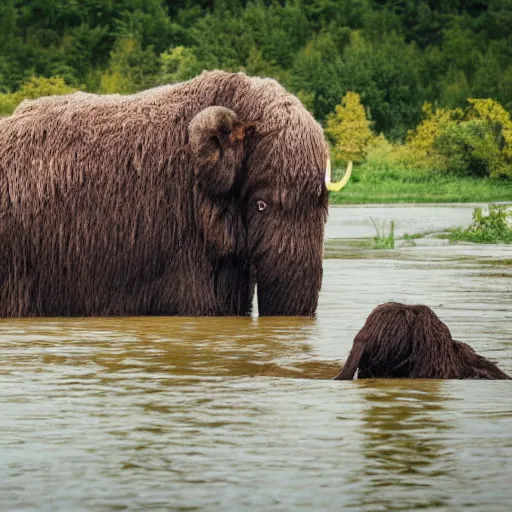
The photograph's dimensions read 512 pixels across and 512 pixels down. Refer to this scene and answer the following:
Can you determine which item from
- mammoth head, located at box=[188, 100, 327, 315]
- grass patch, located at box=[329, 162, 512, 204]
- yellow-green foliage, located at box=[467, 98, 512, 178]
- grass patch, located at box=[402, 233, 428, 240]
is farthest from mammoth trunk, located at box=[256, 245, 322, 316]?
yellow-green foliage, located at box=[467, 98, 512, 178]

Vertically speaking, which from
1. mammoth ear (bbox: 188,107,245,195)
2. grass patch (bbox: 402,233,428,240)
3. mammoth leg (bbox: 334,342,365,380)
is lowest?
mammoth leg (bbox: 334,342,365,380)

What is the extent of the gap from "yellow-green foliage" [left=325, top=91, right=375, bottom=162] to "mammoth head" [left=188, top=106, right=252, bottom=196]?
1582 inches

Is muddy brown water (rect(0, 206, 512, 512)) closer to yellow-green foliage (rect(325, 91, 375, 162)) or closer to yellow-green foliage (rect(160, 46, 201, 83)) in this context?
yellow-green foliage (rect(325, 91, 375, 162))

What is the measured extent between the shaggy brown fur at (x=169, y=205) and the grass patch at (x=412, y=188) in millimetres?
24541

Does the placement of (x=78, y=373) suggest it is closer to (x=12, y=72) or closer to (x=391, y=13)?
(x=12, y=72)

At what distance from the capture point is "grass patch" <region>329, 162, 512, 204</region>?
3894 cm

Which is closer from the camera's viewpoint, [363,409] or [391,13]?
[363,409]

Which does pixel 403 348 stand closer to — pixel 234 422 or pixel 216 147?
pixel 234 422

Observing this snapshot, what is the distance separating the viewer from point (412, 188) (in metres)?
42.7

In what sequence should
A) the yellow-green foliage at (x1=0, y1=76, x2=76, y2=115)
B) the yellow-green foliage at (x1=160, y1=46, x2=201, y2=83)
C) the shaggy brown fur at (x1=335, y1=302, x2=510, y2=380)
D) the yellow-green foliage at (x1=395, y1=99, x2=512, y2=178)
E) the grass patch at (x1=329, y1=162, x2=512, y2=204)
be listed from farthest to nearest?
the yellow-green foliage at (x1=160, y1=46, x2=201, y2=83) → the yellow-green foliage at (x1=395, y1=99, x2=512, y2=178) → the yellow-green foliage at (x1=0, y1=76, x2=76, y2=115) → the grass patch at (x1=329, y1=162, x2=512, y2=204) → the shaggy brown fur at (x1=335, y1=302, x2=510, y2=380)

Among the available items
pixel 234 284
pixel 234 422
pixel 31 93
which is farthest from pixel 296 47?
pixel 234 422

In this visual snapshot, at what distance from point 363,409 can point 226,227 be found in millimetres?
4517

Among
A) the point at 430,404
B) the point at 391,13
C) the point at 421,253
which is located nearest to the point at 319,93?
the point at 391,13

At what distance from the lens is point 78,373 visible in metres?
9.29
